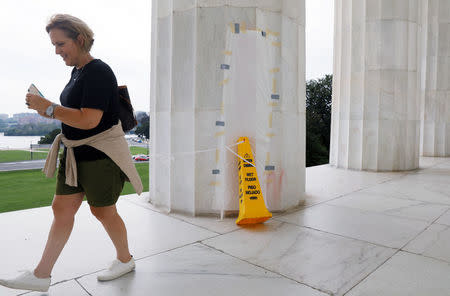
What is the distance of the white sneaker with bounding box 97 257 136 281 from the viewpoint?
2.90 m

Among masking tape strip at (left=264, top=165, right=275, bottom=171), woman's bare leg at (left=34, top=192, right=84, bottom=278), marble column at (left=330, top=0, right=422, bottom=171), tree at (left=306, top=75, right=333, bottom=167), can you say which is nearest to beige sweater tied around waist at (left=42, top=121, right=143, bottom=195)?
woman's bare leg at (left=34, top=192, right=84, bottom=278)

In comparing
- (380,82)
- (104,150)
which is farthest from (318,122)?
(104,150)

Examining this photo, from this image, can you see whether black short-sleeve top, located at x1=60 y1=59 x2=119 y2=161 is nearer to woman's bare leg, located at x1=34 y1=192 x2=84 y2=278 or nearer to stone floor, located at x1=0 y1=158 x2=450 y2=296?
woman's bare leg, located at x1=34 y1=192 x2=84 y2=278

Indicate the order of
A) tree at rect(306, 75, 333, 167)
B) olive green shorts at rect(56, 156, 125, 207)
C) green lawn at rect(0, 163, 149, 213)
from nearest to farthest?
olive green shorts at rect(56, 156, 125, 207) < green lawn at rect(0, 163, 149, 213) < tree at rect(306, 75, 333, 167)

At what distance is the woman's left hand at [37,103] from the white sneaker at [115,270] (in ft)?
4.79

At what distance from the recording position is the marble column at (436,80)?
13.9 meters

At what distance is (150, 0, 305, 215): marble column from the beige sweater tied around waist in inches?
85.6

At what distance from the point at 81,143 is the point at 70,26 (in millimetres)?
885

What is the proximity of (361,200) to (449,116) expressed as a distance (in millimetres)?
10662

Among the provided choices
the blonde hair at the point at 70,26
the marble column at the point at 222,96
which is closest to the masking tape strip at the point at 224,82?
the marble column at the point at 222,96

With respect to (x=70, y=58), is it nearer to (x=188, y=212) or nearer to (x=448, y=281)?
(x=188, y=212)

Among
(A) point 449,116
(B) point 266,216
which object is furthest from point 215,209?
(A) point 449,116

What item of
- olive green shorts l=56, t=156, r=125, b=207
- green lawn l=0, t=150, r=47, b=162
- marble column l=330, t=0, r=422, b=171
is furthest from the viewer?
green lawn l=0, t=150, r=47, b=162

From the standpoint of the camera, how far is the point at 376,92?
9.56 meters
